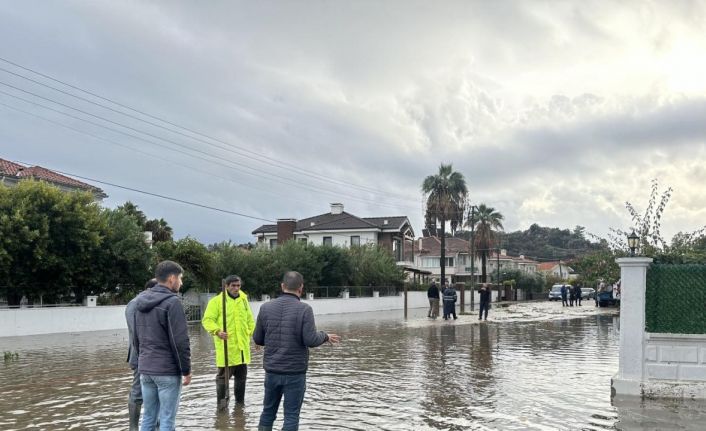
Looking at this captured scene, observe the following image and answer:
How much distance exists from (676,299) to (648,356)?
0.99m

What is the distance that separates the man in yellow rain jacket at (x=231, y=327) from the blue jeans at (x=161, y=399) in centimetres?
227

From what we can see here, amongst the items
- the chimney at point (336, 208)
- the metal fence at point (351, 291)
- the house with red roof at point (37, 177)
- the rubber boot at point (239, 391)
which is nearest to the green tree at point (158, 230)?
the house with red roof at point (37, 177)

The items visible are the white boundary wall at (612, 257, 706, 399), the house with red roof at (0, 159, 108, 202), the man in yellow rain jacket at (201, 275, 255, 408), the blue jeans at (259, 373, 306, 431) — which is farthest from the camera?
the house with red roof at (0, 159, 108, 202)

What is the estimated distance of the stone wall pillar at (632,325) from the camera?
32.3ft

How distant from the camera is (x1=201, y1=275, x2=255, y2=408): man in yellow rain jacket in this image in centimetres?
831

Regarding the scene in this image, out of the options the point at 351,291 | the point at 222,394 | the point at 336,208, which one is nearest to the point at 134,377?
the point at 222,394

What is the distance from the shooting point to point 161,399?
5723mm

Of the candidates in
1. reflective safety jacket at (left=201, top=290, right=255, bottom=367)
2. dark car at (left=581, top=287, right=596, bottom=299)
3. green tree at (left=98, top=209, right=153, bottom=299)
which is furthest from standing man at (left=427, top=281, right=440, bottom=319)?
dark car at (left=581, top=287, right=596, bottom=299)

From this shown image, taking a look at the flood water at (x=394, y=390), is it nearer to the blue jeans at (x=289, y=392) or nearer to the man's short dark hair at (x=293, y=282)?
the blue jeans at (x=289, y=392)

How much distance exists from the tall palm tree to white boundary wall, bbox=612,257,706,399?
137 feet

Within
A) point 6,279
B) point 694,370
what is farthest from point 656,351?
point 6,279

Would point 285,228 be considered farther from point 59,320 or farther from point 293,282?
point 293,282

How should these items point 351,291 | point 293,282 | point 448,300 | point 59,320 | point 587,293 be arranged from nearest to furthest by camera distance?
point 293,282
point 59,320
point 448,300
point 351,291
point 587,293

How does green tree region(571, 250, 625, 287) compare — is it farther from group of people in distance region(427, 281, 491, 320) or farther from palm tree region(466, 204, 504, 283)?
palm tree region(466, 204, 504, 283)
